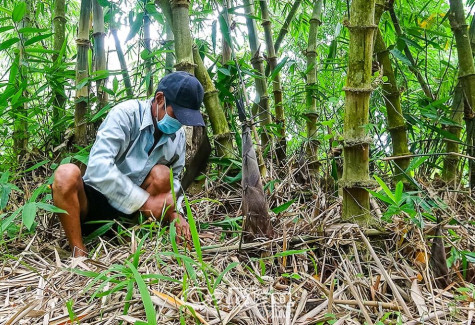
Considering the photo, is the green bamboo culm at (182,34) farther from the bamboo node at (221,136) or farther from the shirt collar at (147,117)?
the bamboo node at (221,136)

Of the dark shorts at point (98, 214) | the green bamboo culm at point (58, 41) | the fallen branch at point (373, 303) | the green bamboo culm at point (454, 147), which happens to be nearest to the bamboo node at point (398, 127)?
the green bamboo culm at point (454, 147)

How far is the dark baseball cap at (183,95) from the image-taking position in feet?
6.23

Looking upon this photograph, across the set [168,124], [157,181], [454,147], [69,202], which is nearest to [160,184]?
[157,181]

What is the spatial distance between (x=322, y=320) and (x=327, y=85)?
87.9 inches

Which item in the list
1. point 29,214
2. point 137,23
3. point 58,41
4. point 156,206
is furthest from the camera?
point 58,41

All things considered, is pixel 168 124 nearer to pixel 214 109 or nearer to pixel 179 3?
pixel 214 109

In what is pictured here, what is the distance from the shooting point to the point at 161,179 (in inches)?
75.0

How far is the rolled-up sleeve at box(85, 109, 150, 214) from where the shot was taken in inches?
70.5

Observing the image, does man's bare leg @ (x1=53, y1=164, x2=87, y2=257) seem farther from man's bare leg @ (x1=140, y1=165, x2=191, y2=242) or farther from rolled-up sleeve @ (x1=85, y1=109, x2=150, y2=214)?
man's bare leg @ (x1=140, y1=165, x2=191, y2=242)

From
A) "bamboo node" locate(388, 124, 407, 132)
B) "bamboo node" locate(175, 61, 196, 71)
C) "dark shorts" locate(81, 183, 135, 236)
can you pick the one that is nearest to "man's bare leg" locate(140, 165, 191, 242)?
"dark shorts" locate(81, 183, 135, 236)

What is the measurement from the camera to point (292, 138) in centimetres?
286

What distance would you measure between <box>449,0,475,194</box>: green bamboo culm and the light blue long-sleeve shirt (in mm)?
1362

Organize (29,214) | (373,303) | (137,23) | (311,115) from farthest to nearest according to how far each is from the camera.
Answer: (311,115)
(137,23)
(29,214)
(373,303)

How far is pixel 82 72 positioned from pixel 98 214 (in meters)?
0.86
